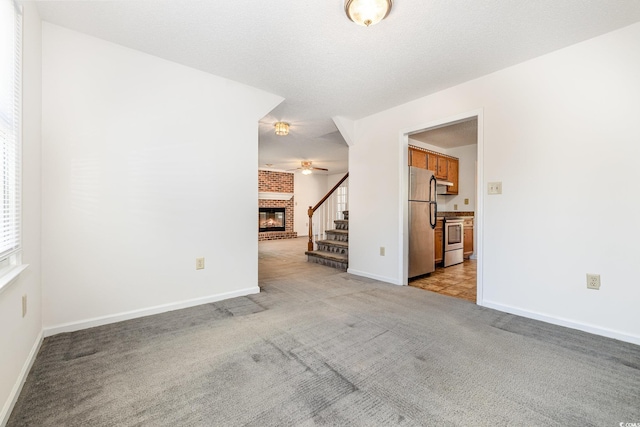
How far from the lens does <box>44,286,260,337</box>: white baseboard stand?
2.13m

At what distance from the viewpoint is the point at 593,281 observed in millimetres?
2188

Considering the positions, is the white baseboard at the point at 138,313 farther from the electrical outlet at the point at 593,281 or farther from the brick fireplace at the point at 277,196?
the brick fireplace at the point at 277,196

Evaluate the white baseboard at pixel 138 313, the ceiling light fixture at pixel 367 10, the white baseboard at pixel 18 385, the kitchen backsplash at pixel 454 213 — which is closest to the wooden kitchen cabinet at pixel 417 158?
the kitchen backsplash at pixel 454 213

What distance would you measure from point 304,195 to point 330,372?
8.42 meters

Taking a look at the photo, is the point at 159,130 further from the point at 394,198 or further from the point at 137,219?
the point at 394,198

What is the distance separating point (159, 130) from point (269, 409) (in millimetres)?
2479

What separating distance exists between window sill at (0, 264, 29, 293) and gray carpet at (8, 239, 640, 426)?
615 millimetres

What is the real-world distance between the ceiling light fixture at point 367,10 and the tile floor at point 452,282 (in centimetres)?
283

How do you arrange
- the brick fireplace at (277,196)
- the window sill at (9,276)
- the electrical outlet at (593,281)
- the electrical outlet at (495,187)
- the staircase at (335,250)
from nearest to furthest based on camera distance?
the window sill at (9,276)
the electrical outlet at (593,281)
the electrical outlet at (495,187)
the staircase at (335,250)
the brick fireplace at (277,196)

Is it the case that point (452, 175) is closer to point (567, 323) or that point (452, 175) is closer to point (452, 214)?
point (452, 214)

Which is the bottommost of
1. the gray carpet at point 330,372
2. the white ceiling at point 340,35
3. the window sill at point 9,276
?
the gray carpet at point 330,372

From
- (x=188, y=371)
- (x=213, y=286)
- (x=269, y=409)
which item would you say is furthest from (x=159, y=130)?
(x=269, y=409)

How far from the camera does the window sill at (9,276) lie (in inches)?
47.6

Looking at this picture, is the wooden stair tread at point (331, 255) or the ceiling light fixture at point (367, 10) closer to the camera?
the ceiling light fixture at point (367, 10)
